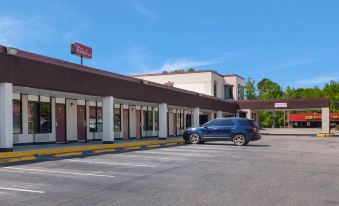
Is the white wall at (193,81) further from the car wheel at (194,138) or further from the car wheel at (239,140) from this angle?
the car wheel at (239,140)

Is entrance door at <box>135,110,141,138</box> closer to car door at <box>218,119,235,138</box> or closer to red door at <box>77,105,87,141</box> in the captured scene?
red door at <box>77,105,87,141</box>

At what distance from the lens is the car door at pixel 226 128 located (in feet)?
85.1

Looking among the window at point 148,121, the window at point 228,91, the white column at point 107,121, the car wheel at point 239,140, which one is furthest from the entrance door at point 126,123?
the window at point 228,91

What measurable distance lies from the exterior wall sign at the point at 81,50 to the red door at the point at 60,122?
4692mm

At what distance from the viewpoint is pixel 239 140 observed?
25.8 meters

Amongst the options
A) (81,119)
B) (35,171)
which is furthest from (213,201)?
(81,119)

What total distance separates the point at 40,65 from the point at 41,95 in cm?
511

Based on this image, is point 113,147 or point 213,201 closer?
point 213,201

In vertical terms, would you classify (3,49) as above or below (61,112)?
above

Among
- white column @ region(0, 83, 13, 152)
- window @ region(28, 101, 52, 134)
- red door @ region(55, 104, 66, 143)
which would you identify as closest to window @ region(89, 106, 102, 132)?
red door @ region(55, 104, 66, 143)

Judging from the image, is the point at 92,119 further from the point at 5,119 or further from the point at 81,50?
the point at 5,119

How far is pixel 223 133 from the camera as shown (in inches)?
1025

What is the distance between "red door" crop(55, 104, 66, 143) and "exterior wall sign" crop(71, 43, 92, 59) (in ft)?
15.4

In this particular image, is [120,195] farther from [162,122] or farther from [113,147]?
[162,122]
